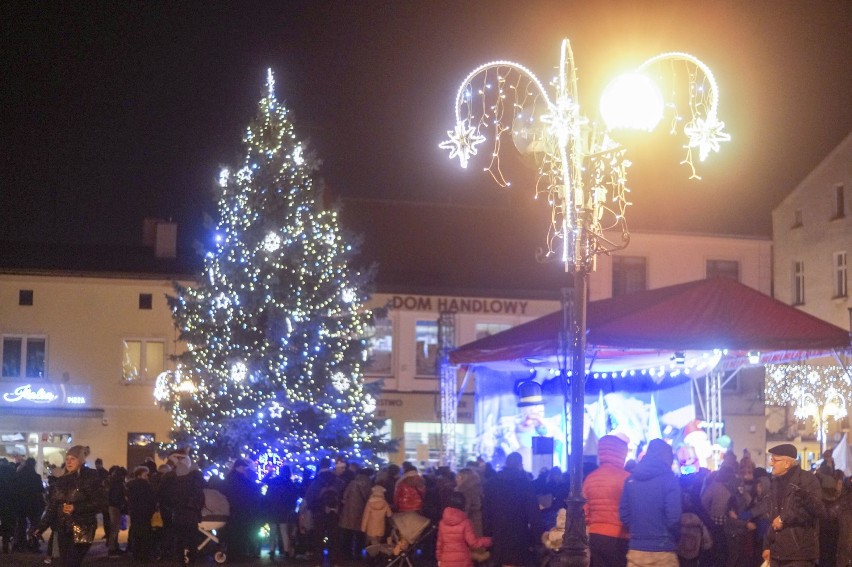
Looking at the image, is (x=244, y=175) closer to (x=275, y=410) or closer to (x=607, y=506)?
(x=275, y=410)

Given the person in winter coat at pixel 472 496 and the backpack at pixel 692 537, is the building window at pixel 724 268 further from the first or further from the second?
the backpack at pixel 692 537

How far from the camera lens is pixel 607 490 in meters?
11.8

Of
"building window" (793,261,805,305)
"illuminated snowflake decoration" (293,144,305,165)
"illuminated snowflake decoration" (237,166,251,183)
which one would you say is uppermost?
"illuminated snowflake decoration" (293,144,305,165)

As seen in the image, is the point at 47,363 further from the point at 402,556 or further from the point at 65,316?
the point at 402,556

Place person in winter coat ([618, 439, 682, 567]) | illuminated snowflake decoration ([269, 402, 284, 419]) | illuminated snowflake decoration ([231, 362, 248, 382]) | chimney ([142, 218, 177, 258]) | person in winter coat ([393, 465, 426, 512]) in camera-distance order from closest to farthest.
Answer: person in winter coat ([618, 439, 682, 567]) < person in winter coat ([393, 465, 426, 512]) < illuminated snowflake decoration ([269, 402, 284, 419]) < illuminated snowflake decoration ([231, 362, 248, 382]) < chimney ([142, 218, 177, 258])

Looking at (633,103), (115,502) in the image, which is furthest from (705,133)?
(115,502)

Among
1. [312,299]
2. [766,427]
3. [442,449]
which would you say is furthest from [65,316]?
[766,427]

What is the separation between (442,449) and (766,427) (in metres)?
20.2

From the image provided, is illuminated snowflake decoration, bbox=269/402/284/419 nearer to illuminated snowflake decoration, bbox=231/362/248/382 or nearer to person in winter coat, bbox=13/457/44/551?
illuminated snowflake decoration, bbox=231/362/248/382

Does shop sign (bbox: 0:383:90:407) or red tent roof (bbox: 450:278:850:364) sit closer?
red tent roof (bbox: 450:278:850:364)

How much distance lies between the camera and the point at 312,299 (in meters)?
28.0

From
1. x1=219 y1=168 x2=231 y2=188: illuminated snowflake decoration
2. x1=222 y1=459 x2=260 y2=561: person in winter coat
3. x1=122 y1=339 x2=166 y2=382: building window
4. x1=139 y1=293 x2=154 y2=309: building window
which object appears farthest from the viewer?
x1=139 y1=293 x2=154 y2=309: building window

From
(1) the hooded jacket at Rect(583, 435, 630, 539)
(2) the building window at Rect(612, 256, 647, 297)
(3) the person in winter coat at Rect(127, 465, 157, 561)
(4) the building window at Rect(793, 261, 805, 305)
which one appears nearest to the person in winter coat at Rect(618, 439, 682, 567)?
(1) the hooded jacket at Rect(583, 435, 630, 539)

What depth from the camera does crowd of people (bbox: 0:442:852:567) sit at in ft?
36.2
